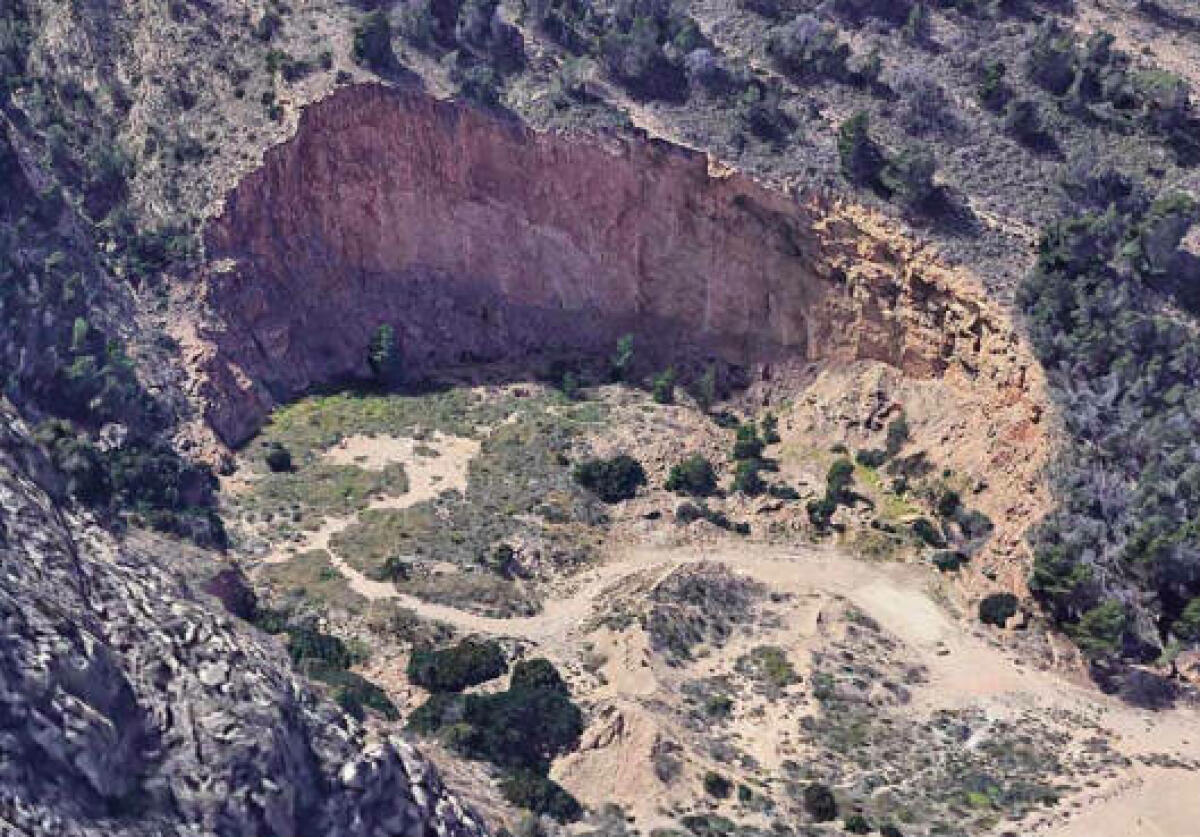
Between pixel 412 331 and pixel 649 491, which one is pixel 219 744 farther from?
pixel 412 331

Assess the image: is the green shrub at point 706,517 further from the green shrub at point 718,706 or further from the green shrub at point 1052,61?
the green shrub at point 1052,61

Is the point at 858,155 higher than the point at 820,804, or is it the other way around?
the point at 858,155

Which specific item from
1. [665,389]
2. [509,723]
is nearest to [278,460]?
[665,389]

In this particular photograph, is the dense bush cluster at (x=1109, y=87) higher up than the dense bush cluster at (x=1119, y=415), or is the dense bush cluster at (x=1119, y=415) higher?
the dense bush cluster at (x=1109, y=87)

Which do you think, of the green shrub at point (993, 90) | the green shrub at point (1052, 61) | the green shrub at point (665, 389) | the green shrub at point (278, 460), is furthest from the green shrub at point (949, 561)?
the green shrub at point (278, 460)

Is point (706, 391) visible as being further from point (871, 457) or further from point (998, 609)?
point (998, 609)

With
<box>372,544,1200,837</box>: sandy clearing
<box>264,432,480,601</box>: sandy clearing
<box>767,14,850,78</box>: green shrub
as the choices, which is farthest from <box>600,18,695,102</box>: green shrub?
<box>372,544,1200,837</box>: sandy clearing

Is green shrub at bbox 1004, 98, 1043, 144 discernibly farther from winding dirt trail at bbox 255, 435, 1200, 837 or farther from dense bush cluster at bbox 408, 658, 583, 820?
dense bush cluster at bbox 408, 658, 583, 820
